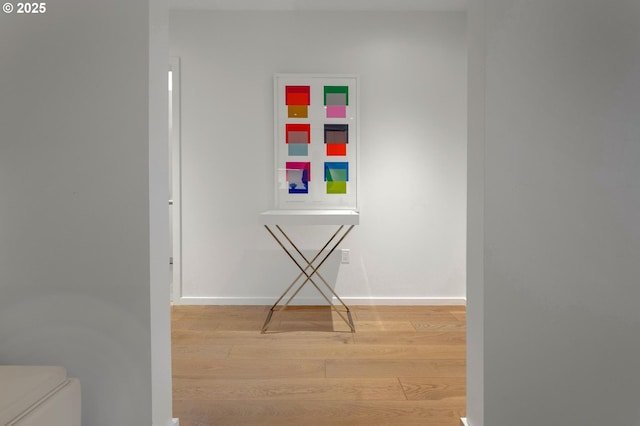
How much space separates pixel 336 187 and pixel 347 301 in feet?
3.39

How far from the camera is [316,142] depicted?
3707 mm

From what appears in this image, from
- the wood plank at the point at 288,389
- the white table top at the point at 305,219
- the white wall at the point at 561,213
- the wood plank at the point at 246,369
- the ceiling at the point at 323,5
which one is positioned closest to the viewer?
the white wall at the point at 561,213

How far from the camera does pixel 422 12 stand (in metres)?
3.70

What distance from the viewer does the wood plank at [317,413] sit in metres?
1.84

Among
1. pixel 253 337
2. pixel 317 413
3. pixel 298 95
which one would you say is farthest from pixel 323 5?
pixel 317 413

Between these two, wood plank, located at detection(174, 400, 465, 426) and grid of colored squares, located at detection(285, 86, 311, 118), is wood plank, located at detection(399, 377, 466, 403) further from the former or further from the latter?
grid of colored squares, located at detection(285, 86, 311, 118)

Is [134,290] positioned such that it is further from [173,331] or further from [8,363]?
[173,331]

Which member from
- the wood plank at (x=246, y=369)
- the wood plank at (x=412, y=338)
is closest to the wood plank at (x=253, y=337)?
the wood plank at (x=412, y=338)

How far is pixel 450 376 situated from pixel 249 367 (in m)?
1.13

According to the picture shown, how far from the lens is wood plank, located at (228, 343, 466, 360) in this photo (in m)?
2.59

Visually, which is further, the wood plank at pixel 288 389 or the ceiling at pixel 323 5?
the ceiling at pixel 323 5

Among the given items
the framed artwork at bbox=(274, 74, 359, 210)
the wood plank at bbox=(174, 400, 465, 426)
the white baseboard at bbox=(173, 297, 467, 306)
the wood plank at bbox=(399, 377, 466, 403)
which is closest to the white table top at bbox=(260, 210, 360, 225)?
the framed artwork at bbox=(274, 74, 359, 210)

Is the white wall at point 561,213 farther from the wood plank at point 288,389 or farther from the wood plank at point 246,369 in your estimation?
the wood plank at point 246,369

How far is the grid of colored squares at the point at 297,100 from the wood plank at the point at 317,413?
2.45 m
